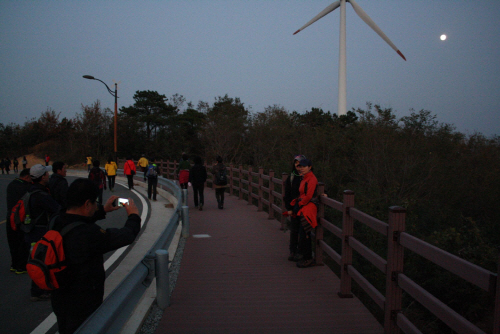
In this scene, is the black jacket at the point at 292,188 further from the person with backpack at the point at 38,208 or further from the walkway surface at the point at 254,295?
the person with backpack at the point at 38,208

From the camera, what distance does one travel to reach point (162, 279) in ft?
14.4

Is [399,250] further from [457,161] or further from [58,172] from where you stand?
[457,161]

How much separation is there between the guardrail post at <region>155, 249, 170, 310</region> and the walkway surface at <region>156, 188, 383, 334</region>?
0.39 ft

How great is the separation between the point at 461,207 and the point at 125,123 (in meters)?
41.2

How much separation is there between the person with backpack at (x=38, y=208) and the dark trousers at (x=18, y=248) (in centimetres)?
100

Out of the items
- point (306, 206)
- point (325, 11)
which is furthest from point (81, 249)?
point (325, 11)

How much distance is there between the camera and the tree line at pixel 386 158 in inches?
554

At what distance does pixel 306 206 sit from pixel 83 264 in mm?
3976

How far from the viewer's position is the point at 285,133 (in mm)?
33250

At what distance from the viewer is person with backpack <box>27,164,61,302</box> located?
5.25 metres

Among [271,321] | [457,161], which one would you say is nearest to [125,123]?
[457,161]

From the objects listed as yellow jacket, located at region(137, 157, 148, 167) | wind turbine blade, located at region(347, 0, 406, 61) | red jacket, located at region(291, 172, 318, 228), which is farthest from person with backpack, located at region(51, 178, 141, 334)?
wind turbine blade, located at region(347, 0, 406, 61)

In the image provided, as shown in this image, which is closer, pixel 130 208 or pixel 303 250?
pixel 130 208

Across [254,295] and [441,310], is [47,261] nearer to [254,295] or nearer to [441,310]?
[441,310]
